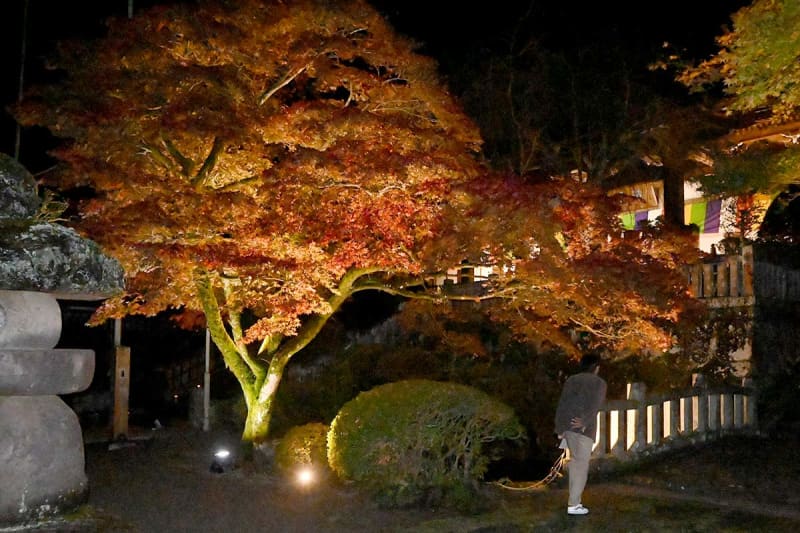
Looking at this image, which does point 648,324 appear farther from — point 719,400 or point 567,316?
point 719,400

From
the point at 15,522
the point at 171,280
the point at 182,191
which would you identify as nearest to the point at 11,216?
the point at 15,522

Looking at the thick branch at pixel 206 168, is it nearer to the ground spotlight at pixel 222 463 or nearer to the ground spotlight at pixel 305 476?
the ground spotlight at pixel 222 463

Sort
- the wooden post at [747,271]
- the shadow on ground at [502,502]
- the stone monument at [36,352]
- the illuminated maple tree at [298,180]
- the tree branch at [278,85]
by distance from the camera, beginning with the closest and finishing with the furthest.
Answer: the stone monument at [36,352] → the shadow on ground at [502,502] → the illuminated maple tree at [298,180] → the tree branch at [278,85] → the wooden post at [747,271]

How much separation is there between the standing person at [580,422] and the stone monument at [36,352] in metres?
5.02

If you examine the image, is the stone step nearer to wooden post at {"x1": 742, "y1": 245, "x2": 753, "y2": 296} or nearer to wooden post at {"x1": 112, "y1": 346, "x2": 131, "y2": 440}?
wooden post at {"x1": 112, "y1": 346, "x2": 131, "y2": 440}

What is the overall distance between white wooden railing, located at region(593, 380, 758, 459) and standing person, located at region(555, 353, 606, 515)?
2076 mm

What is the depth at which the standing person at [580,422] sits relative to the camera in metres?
8.48

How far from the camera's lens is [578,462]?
27.8 ft

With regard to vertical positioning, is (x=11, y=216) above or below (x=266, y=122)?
→ below

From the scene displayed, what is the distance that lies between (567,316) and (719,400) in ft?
9.86

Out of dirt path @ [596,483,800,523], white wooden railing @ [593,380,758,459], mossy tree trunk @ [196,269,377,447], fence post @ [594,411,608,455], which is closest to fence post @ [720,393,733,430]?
white wooden railing @ [593,380,758,459]

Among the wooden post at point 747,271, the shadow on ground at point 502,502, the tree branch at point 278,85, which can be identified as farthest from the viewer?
the wooden post at point 747,271

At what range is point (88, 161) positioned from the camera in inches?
442

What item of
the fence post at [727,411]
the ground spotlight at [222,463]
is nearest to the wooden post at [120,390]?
the ground spotlight at [222,463]
